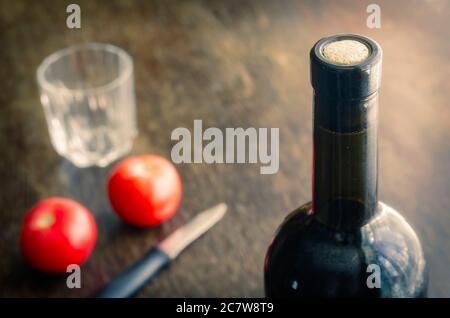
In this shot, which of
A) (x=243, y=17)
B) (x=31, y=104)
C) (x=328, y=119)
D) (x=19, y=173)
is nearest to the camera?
(x=328, y=119)

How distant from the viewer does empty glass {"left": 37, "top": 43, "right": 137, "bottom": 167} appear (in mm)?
1063

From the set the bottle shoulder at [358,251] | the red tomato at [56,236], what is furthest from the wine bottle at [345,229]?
the red tomato at [56,236]

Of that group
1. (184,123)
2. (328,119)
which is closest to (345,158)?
(328,119)

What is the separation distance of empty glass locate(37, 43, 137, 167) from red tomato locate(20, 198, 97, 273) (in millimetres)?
155

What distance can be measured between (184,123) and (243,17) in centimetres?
29

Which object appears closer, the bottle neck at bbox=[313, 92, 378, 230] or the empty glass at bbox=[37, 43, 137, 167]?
the bottle neck at bbox=[313, 92, 378, 230]

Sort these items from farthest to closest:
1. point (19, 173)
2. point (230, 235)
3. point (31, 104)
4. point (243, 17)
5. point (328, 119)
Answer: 1. point (243, 17)
2. point (31, 104)
3. point (19, 173)
4. point (230, 235)
5. point (328, 119)

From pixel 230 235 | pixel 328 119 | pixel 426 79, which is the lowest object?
pixel 230 235

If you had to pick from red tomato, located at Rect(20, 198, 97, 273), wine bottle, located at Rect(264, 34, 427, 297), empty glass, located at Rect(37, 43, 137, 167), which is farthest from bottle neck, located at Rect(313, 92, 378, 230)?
empty glass, located at Rect(37, 43, 137, 167)

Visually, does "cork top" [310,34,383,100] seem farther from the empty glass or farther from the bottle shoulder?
the empty glass

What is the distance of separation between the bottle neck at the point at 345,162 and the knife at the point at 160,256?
0.94 feet

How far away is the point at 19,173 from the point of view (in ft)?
3.36

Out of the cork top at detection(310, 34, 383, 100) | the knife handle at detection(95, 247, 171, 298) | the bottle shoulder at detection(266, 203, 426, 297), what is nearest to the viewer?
the cork top at detection(310, 34, 383, 100)

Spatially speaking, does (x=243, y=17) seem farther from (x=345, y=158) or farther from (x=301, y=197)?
(x=345, y=158)
